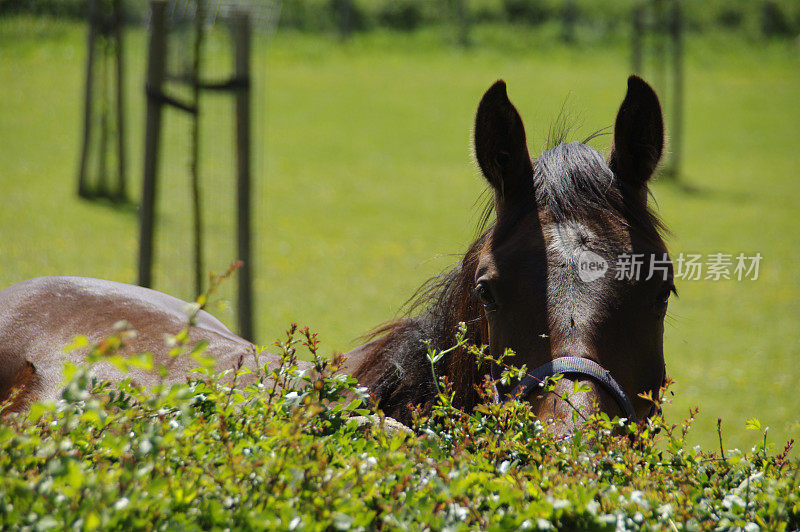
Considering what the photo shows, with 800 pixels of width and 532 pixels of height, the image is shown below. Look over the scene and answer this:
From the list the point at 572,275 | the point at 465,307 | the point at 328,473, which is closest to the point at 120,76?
the point at 465,307

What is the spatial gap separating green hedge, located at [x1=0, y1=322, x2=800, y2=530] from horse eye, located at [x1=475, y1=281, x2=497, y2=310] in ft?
2.02

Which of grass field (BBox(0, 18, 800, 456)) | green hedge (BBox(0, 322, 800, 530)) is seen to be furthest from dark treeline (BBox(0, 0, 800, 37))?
green hedge (BBox(0, 322, 800, 530))

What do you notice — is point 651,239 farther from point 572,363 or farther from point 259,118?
point 259,118

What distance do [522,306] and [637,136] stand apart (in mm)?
888

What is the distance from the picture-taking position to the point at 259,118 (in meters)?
17.8

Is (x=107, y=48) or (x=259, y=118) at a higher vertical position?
(x=107, y=48)

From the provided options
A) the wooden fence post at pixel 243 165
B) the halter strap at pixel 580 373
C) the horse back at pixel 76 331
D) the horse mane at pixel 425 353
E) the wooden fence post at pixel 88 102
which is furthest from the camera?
the wooden fence post at pixel 88 102

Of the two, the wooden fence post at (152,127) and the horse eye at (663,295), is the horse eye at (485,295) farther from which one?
the wooden fence post at (152,127)

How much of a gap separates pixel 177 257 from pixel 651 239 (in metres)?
8.28

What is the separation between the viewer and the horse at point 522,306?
2.19 metres

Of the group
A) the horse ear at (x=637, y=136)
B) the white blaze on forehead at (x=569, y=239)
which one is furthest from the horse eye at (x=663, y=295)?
the horse ear at (x=637, y=136)

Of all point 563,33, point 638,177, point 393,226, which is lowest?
point 393,226

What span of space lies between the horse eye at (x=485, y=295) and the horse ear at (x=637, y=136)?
2.26 ft

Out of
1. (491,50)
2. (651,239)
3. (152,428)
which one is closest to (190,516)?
(152,428)
